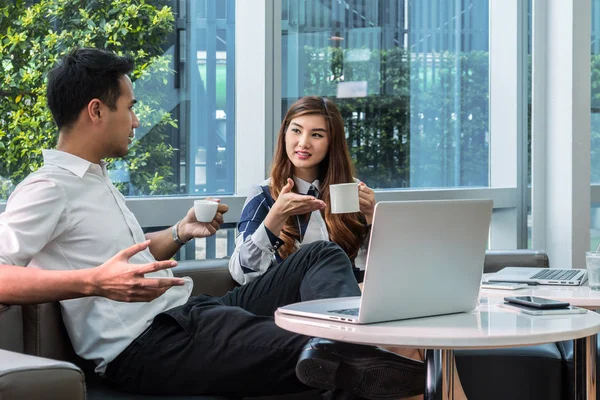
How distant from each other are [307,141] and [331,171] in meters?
0.16

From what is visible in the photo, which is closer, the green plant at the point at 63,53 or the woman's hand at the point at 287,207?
the woman's hand at the point at 287,207

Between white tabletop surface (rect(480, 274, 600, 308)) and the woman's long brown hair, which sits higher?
the woman's long brown hair

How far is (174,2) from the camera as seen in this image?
347cm

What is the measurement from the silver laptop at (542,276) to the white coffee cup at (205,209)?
90cm

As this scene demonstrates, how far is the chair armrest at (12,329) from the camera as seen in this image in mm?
2057

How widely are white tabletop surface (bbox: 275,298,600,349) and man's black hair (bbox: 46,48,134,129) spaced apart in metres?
1.01

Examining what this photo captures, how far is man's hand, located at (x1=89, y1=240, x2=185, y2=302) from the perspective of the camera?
6.06ft

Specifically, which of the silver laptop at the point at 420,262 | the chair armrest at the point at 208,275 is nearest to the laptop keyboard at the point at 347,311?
the silver laptop at the point at 420,262

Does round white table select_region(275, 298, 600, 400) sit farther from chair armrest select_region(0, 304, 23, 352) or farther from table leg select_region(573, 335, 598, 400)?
chair armrest select_region(0, 304, 23, 352)

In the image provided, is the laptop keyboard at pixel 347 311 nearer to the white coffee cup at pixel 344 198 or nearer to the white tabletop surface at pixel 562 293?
the white tabletop surface at pixel 562 293

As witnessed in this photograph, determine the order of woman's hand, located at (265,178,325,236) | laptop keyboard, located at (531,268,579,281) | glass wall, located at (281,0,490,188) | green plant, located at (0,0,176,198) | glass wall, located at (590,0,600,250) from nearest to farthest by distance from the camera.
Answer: laptop keyboard, located at (531,268,579,281), woman's hand, located at (265,178,325,236), green plant, located at (0,0,176,198), glass wall, located at (281,0,490,188), glass wall, located at (590,0,600,250)

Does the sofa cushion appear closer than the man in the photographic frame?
No

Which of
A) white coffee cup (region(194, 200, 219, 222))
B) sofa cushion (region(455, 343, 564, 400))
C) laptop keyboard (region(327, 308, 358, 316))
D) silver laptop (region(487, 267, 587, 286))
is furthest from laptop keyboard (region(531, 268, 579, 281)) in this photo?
white coffee cup (region(194, 200, 219, 222))

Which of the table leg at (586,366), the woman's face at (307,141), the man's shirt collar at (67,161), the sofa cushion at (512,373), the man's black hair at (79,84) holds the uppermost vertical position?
the man's black hair at (79,84)
